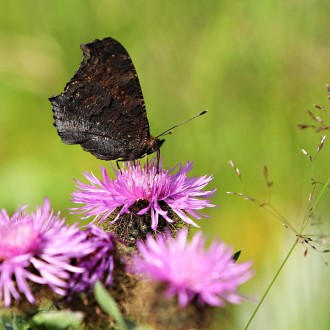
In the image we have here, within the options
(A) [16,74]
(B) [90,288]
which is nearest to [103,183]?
(B) [90,288]

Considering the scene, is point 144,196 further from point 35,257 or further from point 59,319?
point 59,319

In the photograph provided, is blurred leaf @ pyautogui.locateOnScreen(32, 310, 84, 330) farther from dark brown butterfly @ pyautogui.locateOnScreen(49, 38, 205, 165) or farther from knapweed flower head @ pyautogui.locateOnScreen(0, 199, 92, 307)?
dark brown butterfly @ pyautogui.locateOnScreen(49, 38, 205, 165)

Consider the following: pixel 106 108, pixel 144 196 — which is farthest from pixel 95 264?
pixel 106 108

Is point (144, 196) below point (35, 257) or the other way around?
the other way around

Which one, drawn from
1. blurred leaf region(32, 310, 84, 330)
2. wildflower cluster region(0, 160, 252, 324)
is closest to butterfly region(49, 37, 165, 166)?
wildflower cluster region(0, 160, 252, 324)

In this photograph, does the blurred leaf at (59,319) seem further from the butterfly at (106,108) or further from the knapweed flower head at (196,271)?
the butterfly at (106,108)

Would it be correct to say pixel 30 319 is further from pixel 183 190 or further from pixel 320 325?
pixel 320 325
